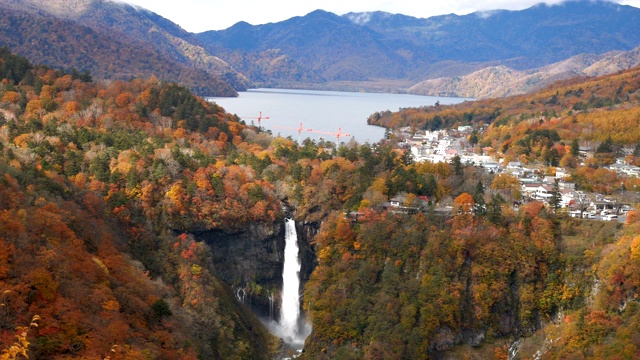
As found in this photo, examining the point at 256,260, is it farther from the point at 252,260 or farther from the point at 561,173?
the point at 561,173

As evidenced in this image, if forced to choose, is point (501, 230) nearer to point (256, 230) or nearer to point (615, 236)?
point (615, 236)

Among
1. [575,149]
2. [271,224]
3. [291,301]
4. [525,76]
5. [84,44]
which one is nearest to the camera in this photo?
[291,301]

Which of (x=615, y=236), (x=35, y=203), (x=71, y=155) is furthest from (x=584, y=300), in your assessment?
(x=71, y=155)

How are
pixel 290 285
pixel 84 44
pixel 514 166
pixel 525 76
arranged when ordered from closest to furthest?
1. pixel 290 285
2. pixel 514 166
3. pixel 84 44
4. pixel 525 76

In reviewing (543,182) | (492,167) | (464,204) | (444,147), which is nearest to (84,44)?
(444,147)

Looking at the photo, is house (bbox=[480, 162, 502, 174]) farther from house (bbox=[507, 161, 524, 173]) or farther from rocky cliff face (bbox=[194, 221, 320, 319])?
rocky cliff face (bbox=[194, 221, 320, 319])

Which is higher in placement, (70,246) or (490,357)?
(70,246)

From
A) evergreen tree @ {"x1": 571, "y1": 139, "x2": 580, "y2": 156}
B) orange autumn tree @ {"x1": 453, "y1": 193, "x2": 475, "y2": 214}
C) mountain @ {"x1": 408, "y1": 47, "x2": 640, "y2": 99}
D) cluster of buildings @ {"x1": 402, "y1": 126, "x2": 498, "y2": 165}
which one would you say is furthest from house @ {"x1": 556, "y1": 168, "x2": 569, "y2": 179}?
mountain @ {"x1": 408, "y1": 47, "x2": 640, "y2": 99}
